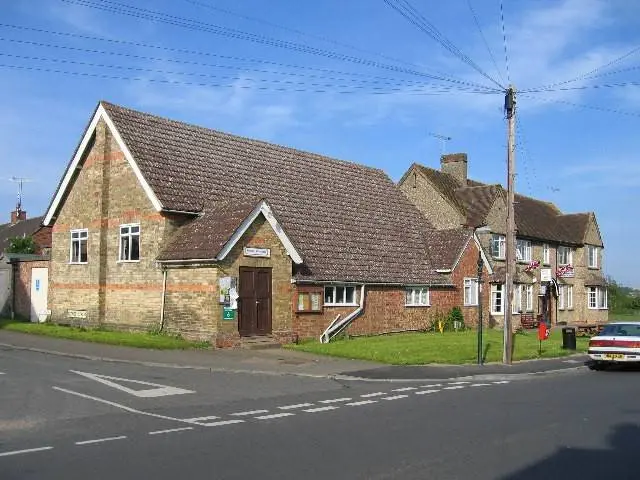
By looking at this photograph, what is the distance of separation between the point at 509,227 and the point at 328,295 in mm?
8460

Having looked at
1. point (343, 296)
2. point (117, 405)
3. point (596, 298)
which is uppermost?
point (343, 296)

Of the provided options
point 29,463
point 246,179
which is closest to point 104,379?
point 29,463

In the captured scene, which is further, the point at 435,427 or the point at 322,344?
the point at 322,344

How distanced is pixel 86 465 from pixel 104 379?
8.02m

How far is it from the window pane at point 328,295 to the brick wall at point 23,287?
13446 mm

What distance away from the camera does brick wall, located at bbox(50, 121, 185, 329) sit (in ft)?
84.6

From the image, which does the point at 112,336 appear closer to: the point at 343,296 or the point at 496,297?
the point at 343,296

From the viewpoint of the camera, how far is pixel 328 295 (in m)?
27.6

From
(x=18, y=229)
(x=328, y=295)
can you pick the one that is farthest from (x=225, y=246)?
(x=18, y=229)

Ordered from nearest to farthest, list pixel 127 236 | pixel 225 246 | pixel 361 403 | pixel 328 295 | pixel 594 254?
pixel 361 403 → pixel 225 246 → pixel 127 236 → pixel 328 295 → pixel 594 254

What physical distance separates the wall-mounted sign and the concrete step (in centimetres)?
278

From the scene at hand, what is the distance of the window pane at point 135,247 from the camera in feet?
86.8

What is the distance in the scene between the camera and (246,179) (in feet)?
97.6

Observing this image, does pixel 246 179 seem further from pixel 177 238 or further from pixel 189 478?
pixel 189 478
